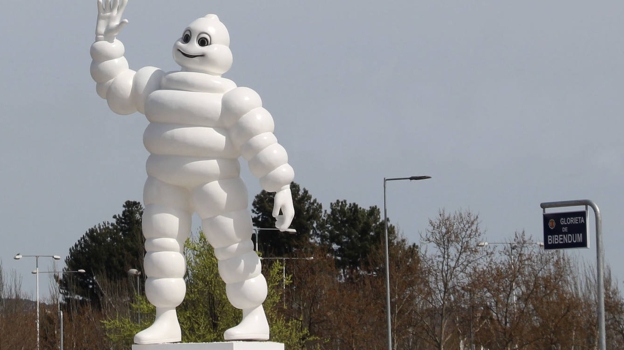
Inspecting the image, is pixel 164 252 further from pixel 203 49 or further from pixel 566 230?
pixel 566 230

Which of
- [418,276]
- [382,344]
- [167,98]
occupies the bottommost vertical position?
[382,344]

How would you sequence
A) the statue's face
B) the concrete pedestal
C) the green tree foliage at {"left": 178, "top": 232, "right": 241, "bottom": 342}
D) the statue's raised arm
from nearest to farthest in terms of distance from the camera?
the concrete pedestal, the statue's face, the statue's raised arm, the green tree foliage at {"left": 178, "top": 232, "right": 241, "bottom": 342}

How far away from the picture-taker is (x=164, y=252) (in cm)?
1152

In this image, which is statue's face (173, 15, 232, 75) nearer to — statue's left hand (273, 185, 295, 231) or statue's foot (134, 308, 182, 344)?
statue's left hand (273, 185, 295, 231)

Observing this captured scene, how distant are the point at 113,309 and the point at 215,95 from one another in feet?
106

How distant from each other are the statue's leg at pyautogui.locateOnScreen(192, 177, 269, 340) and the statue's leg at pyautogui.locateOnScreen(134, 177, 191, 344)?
26 cm

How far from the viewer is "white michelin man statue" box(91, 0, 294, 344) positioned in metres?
11.5

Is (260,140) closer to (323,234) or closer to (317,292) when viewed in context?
(317,292)

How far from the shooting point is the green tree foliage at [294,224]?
143ft

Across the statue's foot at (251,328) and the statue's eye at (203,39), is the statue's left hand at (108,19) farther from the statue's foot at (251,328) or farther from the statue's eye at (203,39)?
the statue's foot at (251,328)

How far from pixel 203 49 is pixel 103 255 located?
3797 cm

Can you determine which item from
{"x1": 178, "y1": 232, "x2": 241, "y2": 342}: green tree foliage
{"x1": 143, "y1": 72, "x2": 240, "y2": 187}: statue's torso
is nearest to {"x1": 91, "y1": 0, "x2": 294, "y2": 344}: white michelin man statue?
{"x1": 143, "y1": 72, "x2": 240, "y2": 187}: statue's torso

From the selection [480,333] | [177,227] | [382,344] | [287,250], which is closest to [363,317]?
[382,344]

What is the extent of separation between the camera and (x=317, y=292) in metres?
32.1
